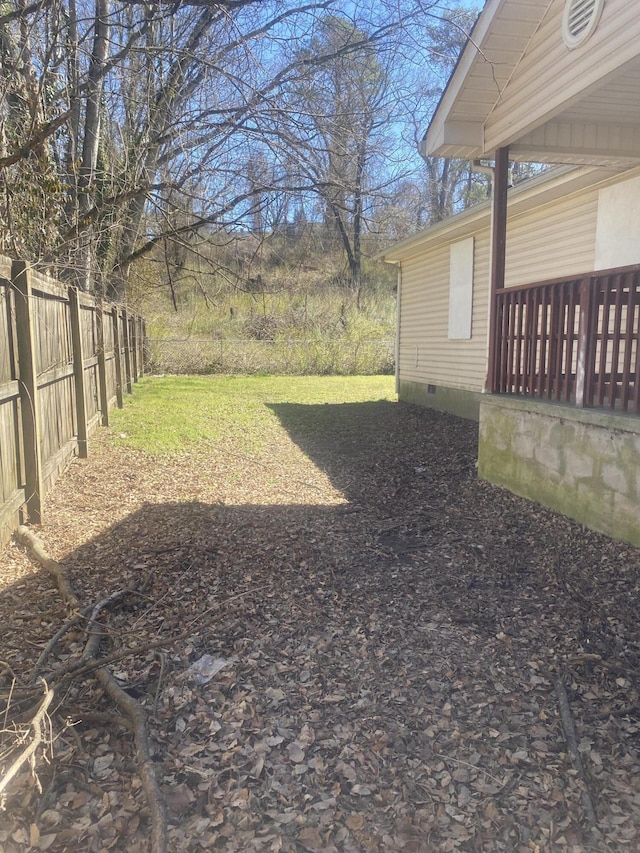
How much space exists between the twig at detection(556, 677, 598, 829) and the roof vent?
4.43 m

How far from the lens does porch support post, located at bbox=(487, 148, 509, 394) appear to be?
574cm

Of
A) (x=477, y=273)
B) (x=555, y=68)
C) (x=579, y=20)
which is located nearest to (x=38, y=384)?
(x=555, y=68)

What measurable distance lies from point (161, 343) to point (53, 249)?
14913 mm

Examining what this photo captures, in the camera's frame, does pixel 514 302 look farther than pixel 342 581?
Yes

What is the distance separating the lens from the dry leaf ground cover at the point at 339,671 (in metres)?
2.04

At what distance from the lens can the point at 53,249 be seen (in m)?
7.18

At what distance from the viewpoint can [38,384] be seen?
195 inches

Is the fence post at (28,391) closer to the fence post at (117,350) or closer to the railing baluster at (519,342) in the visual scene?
the railing baluster at (519,342)

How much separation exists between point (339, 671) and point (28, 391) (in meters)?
3.07

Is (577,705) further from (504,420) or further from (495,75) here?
(495,75)

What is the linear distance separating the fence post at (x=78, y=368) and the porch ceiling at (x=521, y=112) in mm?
4106

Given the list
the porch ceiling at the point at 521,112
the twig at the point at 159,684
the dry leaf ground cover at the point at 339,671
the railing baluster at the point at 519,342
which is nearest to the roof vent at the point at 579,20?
the porch ceiling at the point at 521,112

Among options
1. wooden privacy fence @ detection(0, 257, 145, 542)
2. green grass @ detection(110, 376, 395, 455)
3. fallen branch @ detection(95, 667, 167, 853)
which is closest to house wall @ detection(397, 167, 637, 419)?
green grass @ detection(110, 376, 395, 455)

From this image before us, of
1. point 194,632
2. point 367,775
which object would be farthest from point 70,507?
point 367,775
